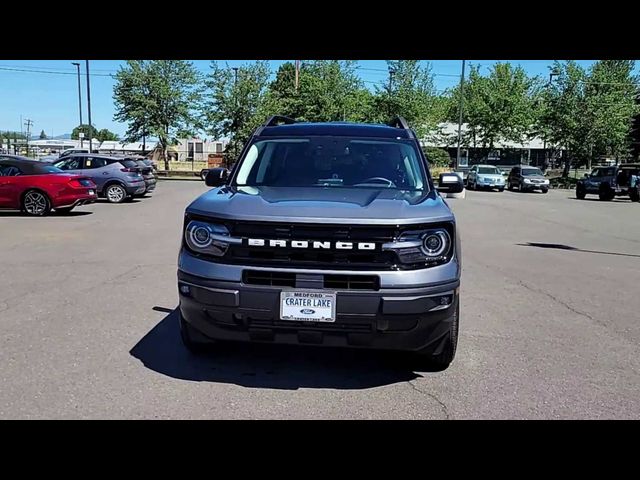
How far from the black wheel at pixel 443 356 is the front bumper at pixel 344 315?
0.92ft

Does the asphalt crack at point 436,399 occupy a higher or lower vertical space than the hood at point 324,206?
lower

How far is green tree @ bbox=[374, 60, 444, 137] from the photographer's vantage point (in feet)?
144

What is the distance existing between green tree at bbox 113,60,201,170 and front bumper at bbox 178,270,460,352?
39338 millimetres

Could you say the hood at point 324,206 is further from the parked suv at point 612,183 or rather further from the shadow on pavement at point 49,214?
the parked suv at point 612,183

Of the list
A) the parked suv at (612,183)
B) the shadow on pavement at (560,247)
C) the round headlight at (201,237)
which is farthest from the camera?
the parked suv at (612,183)

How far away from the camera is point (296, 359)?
15.8ft

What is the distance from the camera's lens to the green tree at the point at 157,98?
132 ft

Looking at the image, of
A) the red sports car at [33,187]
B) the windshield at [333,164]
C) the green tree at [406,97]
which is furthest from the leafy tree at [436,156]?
the windshield at [333,164]

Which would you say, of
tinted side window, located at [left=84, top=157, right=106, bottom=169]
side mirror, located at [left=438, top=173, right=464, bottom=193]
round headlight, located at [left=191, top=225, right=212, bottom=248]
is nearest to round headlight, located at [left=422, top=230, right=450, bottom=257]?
round headlight, located at [left=191, top=225, right=212, bottom=248]

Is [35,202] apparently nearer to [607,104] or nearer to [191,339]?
[191,339]

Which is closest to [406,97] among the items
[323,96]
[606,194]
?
[323,96]
